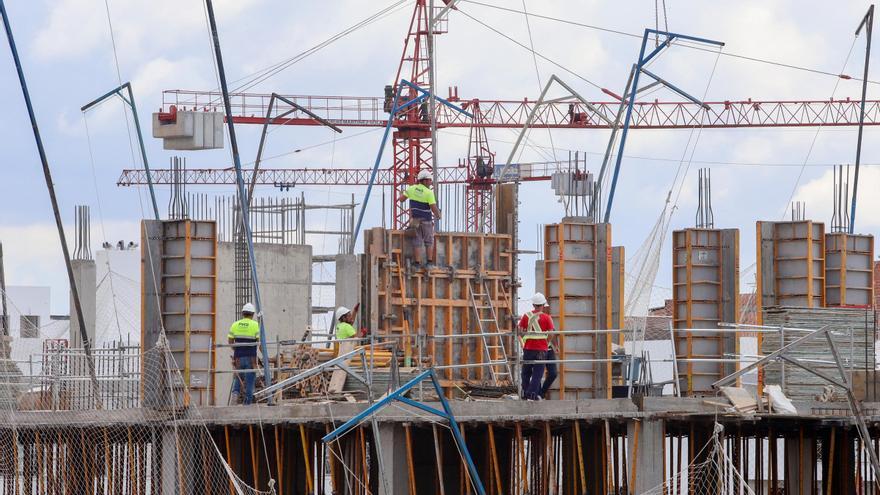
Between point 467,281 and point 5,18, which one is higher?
point 5,18

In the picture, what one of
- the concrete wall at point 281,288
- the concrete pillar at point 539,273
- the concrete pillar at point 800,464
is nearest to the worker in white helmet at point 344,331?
the concrete pillar at point 800,464

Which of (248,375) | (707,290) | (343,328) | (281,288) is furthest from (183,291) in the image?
(281,288)

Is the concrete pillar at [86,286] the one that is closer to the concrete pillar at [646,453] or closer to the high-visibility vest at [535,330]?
the high-visibility vest at [535,330]

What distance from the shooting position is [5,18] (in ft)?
A: 113

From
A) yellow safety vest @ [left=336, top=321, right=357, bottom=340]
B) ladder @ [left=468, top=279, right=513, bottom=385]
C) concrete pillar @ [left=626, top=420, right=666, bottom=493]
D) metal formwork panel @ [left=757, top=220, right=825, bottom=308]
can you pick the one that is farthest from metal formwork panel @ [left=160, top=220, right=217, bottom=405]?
metal formwork panel @ [left=757, top=220, right=825, bottom=308]

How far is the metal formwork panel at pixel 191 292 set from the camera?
31.2 meters

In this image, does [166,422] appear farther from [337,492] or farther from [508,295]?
[508,295]

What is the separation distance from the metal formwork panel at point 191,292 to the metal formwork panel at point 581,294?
6438mm

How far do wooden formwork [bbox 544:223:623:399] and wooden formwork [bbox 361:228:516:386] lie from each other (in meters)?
2.98

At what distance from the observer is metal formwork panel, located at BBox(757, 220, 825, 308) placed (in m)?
32.8

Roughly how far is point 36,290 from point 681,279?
6261cm

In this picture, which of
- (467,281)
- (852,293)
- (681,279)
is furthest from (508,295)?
(852,293)

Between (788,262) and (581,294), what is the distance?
13.3ft

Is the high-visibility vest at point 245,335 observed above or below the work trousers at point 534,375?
above
